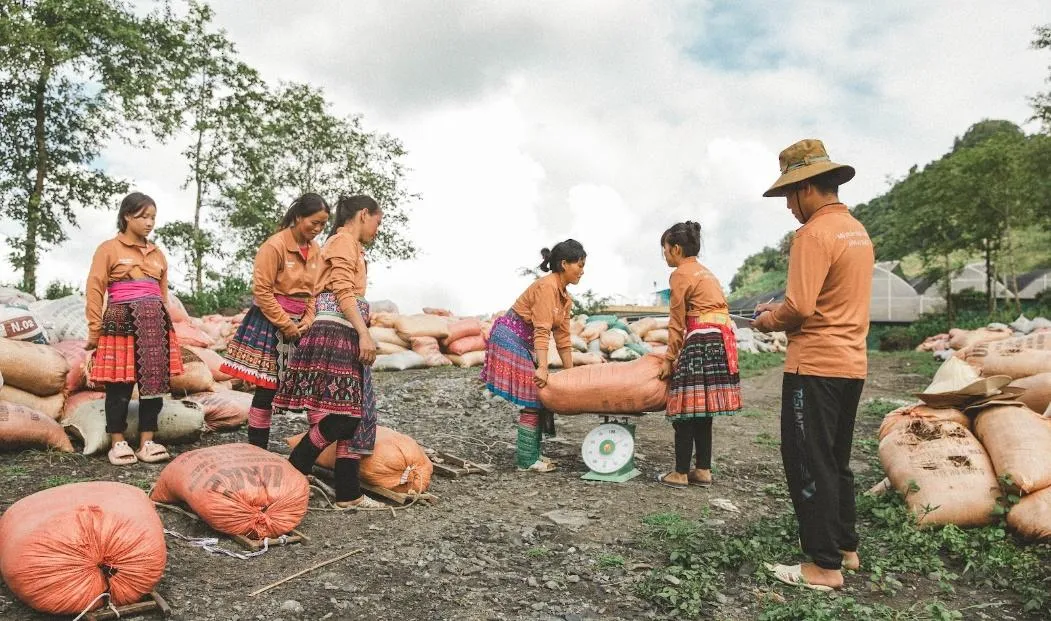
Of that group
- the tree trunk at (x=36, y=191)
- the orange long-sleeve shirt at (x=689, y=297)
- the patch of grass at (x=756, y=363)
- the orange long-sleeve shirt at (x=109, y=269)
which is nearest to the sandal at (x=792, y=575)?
the orange long-sleeve shirt at (x=689, y=297)

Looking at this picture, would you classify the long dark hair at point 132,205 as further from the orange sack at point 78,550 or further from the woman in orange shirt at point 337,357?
the orange sack at point 78,550

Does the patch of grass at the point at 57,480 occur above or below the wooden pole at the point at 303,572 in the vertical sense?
above

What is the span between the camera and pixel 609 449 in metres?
4.70

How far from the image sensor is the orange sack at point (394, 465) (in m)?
3.98

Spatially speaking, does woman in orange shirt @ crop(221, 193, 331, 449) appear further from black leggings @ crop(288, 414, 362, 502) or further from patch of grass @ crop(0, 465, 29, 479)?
patch of grass @ crop(0, 465, 29, 479)

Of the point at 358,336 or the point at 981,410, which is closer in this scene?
the point at 358,336

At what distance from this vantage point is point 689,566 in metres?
3.16

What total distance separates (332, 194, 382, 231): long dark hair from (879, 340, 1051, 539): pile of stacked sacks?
3.19 meters

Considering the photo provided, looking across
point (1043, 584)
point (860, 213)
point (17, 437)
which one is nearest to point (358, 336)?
point (17, 437)

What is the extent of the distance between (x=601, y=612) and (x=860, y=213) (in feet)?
152

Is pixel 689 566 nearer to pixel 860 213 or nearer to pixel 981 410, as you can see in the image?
pixel 981 410

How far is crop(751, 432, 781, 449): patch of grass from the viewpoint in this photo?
20.1 ft

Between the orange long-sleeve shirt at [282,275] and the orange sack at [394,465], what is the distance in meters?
0.75

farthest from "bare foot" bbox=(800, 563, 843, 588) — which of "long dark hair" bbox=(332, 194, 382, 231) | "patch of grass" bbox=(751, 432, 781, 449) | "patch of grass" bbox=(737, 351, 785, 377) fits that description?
"patch of grass" bbox=(737, 351, 785, 377)
